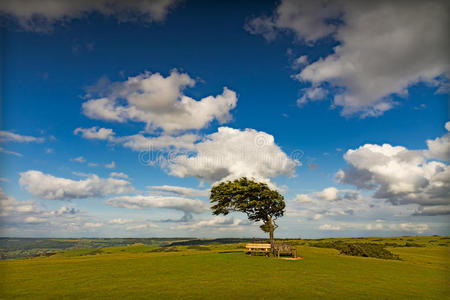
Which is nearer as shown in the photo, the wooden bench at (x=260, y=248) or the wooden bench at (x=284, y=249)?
the wooden bench at (x=284, y=249)

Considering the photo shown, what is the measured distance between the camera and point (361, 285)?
1931 cm

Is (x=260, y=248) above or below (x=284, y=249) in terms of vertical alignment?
below

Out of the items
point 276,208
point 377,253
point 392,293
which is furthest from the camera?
point 377,253

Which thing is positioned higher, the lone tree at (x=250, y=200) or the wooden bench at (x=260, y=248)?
the lone tree at (x=250, y=200)

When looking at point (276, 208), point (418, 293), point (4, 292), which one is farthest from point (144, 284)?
point (276, 208)

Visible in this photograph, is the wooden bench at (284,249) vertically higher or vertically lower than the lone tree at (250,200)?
lower

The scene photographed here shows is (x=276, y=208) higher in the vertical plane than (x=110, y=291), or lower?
higher

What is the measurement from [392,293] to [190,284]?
13483mm

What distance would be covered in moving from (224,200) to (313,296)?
29088mm

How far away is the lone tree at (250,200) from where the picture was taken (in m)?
42.8

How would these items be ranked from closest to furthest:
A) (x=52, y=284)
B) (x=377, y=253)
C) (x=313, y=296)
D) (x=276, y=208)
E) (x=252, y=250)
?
(x=313, y=296) → (x=52, y=284) → (x=252, y=250) → (x=276, y=208) → (x=377, y=253)

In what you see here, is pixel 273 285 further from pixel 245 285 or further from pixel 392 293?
pixel 392 293

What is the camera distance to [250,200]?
145 ft

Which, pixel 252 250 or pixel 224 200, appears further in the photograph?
pixel 224 200
